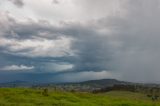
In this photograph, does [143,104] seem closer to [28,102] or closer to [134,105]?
[134,105]

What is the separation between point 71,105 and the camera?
152ft

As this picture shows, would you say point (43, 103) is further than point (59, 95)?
No

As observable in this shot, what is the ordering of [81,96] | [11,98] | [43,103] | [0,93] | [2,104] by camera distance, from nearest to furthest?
[2,104], [43,103], [11,98], [0,93], [81,96]

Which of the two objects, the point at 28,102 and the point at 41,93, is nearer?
the point at 28,102

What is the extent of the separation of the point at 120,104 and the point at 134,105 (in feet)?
6.91

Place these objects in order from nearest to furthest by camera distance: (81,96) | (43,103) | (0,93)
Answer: (43,103) → (0,93) → (81,96)

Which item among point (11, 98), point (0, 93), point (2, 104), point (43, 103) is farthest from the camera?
point (0, 93)

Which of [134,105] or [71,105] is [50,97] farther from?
[134,105]

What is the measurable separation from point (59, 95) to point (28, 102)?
10339 mm

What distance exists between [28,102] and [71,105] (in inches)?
250

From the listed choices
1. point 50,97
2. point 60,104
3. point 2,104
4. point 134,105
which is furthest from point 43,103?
point 134,105

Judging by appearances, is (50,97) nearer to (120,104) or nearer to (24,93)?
(24,93)

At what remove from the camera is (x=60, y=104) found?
46.8 m

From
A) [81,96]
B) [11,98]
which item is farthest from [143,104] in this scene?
[11,98]
